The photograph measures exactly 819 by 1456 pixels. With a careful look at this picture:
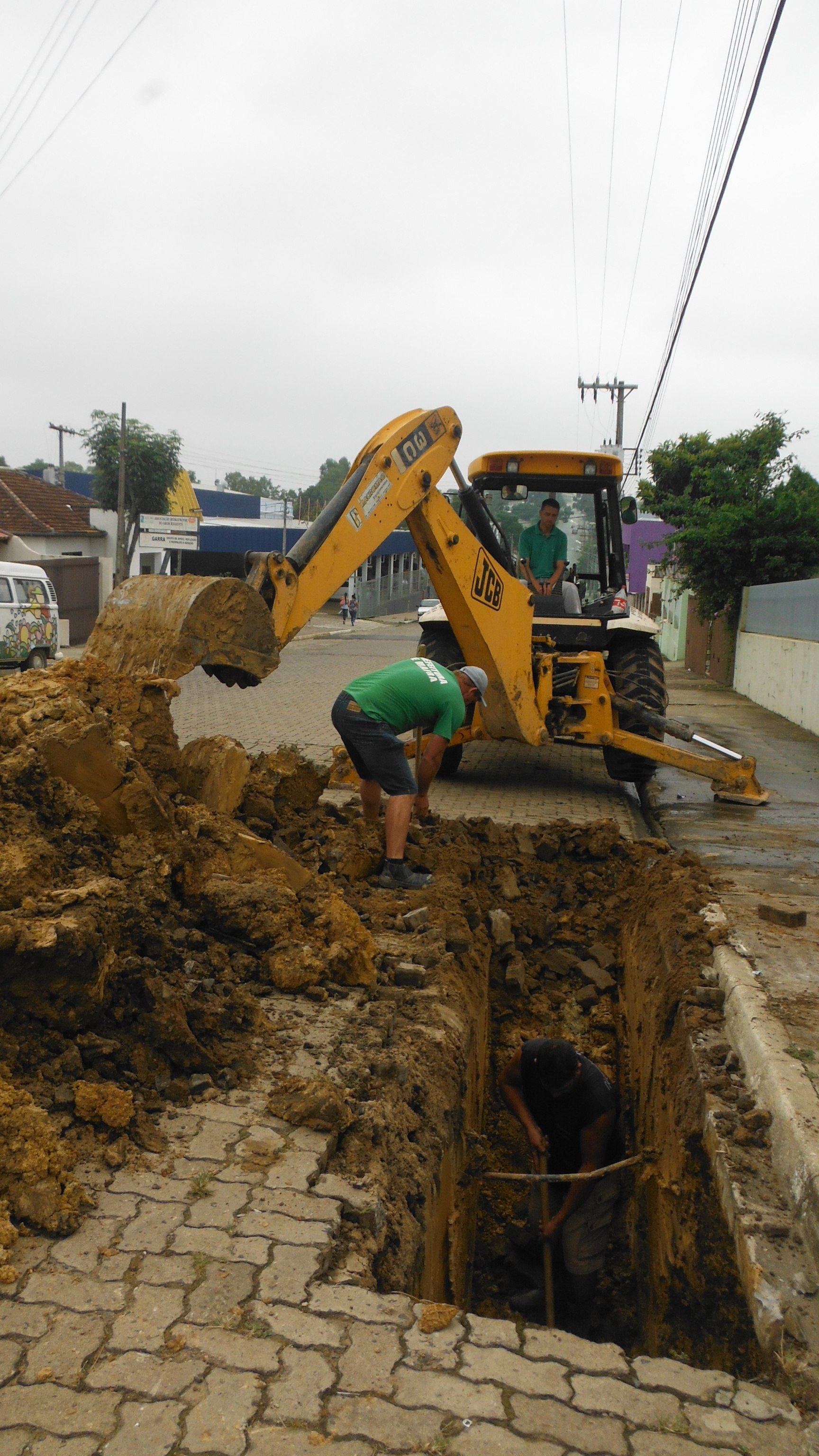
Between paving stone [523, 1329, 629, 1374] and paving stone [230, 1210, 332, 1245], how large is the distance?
0.56 metres

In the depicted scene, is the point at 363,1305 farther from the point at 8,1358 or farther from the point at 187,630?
the point at 187,630

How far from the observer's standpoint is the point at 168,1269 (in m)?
2.45

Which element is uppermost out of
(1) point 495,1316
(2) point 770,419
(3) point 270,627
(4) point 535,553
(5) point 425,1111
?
(2) point 770,419

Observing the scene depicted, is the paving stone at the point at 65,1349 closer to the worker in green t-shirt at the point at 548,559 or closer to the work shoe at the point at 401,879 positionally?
the work shoe at the point at 401,879

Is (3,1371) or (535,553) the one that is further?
(535,553)


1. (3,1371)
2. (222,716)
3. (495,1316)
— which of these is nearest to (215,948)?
(3,1371)

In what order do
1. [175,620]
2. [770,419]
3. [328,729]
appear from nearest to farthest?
[175,620]
[328,729]
[770,419]

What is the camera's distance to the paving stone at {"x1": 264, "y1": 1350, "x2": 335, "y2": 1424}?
2.08 meters

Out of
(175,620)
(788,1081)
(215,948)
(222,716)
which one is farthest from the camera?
(222,716)

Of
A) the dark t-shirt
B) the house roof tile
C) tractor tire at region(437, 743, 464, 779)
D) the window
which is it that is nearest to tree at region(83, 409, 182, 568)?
the house roof tile

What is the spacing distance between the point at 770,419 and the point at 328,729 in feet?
46.9

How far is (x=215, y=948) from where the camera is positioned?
4031mm

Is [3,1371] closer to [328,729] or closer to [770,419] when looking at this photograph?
[328,729]

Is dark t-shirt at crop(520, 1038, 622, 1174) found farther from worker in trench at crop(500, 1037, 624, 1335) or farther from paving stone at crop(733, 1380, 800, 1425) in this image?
paving stone at crop(733, 1380, 800, 1425)
